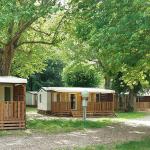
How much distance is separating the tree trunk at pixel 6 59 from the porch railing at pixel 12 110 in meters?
6.30

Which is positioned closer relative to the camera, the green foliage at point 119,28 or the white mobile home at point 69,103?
the green foliage at point 119,28

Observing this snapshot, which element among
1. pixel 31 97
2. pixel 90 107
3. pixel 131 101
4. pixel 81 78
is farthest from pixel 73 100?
pixel 31 97

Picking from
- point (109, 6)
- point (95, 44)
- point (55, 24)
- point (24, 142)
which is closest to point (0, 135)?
point (24, 142)

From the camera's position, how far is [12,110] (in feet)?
84.5

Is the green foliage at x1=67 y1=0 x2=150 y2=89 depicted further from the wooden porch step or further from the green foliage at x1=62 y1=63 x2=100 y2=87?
the green foliage at x1=62 y1=63 x2=100 y2=87

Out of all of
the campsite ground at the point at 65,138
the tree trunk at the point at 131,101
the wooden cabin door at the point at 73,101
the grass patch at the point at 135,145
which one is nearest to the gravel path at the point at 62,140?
the campsite ground at the point at 65,138

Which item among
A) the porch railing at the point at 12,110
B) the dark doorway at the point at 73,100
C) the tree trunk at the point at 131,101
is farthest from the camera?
the tree trunk at the point at 131,101

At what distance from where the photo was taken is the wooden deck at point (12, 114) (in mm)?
25438

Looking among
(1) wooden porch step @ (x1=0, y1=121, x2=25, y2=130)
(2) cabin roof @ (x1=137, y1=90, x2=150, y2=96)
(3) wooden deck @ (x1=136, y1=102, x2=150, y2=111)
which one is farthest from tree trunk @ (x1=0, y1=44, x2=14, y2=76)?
(2) cabin roof @ (x1=137, y1=90, x2=150, y2=96)

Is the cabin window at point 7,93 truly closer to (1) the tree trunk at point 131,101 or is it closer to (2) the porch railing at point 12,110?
(2) the porch railing at point 12,110

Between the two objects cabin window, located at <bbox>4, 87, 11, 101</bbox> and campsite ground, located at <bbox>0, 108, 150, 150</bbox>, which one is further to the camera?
cabin window, located at <bbox>4, 87, 11, 101</bbox>

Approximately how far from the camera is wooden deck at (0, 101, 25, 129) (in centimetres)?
2544

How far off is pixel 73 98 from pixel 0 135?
21077 mm

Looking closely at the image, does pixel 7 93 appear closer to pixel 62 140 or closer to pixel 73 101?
pixel 62 140
